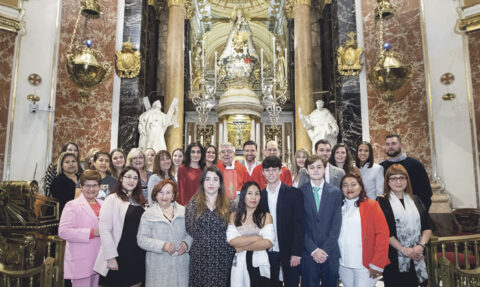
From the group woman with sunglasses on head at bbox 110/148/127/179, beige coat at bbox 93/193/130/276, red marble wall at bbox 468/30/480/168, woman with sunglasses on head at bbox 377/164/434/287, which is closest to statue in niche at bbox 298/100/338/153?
red marble wall at bbox 468/30/480/168

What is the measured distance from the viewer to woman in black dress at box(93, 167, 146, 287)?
2848 mm

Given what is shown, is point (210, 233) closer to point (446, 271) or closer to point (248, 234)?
point (248, 234)

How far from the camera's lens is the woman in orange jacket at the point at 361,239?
9.73 feet

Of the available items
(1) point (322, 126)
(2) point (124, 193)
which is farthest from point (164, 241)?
(1) point (322, 126)

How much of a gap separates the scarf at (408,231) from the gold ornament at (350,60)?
528cm

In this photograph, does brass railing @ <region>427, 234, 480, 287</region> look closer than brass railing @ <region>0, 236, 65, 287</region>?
No

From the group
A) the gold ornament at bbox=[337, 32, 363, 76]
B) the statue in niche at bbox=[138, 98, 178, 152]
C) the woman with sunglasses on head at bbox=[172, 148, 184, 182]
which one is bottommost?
the woman with sunglasses on head at bbox=[172, 148, 184, 182]

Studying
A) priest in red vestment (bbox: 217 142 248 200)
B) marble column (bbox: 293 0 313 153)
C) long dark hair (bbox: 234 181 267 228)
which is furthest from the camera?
marble column (bbox: 293 0 313 153)

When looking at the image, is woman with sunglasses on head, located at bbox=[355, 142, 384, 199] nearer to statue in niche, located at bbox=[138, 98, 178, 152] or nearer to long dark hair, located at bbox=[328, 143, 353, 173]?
long dark hair, located at bbox=[328, 143, 353, 173]

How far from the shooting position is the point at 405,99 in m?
7.34

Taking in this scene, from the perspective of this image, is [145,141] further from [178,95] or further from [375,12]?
[375,12]

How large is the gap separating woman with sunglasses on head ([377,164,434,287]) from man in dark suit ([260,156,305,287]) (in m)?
0.88

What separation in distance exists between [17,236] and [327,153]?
3624 millimetres

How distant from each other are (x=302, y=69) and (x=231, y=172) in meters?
6.35
